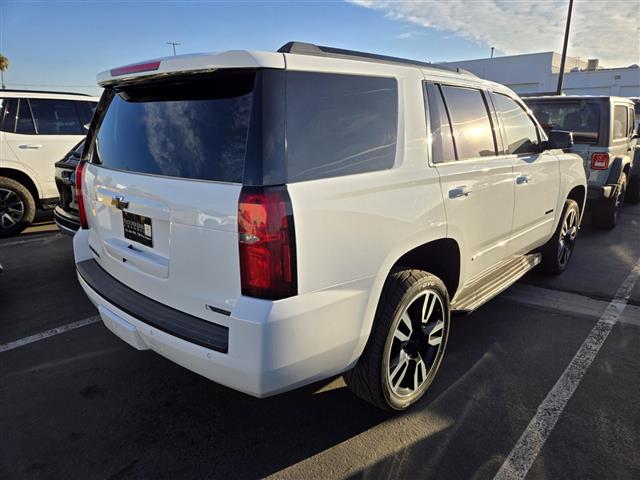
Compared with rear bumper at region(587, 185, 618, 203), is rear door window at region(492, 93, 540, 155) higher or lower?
higher

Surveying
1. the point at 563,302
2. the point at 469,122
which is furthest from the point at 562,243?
the point at 469,122

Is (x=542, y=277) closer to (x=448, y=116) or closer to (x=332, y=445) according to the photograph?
(x=448, y=116)

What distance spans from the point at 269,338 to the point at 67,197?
14.4 ft

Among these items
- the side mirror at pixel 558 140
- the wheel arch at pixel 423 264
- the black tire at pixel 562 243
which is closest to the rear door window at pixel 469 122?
the wheel arch at pixel 423 264

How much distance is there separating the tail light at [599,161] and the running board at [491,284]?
3098mm

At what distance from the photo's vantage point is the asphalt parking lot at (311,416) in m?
A: 2.31

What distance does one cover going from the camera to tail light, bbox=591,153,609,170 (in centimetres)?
640

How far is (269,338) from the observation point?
1.88m

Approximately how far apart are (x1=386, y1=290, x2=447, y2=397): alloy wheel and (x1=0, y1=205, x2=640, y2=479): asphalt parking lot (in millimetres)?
180

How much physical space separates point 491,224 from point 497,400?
48.0 inches

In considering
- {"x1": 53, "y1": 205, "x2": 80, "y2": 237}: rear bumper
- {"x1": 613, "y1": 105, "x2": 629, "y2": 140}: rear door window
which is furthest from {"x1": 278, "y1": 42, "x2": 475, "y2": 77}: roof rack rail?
{"x1": 613, "y1": 105, "x2": 629, "y2": 140}: rear door window

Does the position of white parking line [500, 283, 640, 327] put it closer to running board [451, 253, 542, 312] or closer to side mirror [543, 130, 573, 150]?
running board [451, 253, 542, 312]

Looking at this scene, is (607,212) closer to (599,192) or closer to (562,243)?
(599,192)

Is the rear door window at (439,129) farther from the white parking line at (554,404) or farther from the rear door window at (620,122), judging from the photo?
the rear door window at (620,122)
